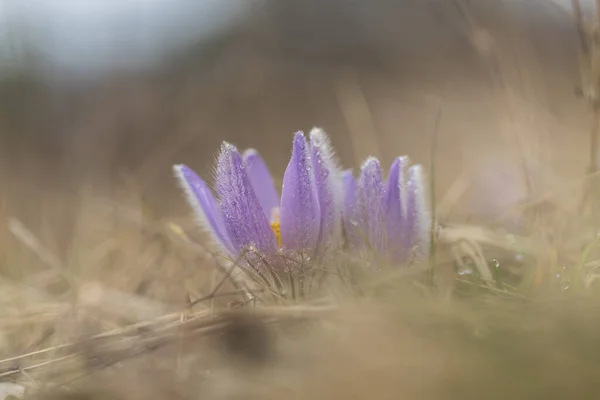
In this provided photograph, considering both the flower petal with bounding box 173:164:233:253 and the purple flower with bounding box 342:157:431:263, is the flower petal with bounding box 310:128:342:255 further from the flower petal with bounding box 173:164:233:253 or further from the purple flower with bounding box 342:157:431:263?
the flower petal with bounding box 173:164:233:253

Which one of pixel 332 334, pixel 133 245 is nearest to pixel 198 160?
pixel 133 245

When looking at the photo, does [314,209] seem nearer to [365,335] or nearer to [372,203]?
[372,203]

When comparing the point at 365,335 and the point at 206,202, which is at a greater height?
the point at 206,202

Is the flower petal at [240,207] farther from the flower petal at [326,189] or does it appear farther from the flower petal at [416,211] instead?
the flower petal at [416,211]

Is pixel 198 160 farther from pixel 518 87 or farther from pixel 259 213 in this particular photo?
pixel 259 213

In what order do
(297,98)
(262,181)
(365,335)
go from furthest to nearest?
1. (297,98)
2. (262,181)
3. (365,335)

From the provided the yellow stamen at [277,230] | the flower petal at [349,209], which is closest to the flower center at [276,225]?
the yellow stamen at [277,230]

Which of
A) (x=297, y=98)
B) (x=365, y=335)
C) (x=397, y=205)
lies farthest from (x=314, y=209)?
(x=297, y=98)
